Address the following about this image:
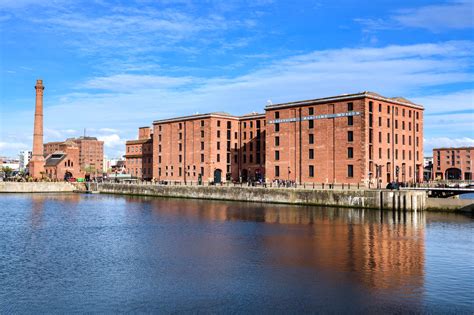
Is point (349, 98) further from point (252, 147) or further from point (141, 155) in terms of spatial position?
point (141, 155)

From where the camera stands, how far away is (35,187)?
116 m

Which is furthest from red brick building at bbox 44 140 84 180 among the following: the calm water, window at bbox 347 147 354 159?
window at bbox 347 147 354 159

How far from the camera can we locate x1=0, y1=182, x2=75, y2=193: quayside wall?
11312 cm

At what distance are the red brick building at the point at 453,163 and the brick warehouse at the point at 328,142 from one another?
91.6m

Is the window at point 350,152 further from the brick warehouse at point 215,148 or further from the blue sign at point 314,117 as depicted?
the brick warehouse at point 215,148

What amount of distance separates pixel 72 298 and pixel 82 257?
10.2 m

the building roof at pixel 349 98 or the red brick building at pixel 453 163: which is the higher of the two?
the building roof at pixel 349 98

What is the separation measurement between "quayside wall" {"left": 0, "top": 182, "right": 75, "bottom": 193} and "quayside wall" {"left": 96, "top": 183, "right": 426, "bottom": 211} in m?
24.7

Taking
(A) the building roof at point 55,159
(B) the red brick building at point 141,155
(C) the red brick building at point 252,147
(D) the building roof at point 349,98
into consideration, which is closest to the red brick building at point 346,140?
(D) the building roof at point 349,98

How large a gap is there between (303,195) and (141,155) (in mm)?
77808

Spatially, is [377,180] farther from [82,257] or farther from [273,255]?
[82,257]

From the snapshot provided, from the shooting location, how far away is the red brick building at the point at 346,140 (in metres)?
76.4

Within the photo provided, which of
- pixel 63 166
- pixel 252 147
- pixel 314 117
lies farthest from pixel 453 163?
pixel 63 166

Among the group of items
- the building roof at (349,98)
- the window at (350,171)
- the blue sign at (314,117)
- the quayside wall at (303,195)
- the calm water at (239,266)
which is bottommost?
the calm water at (239,266)
